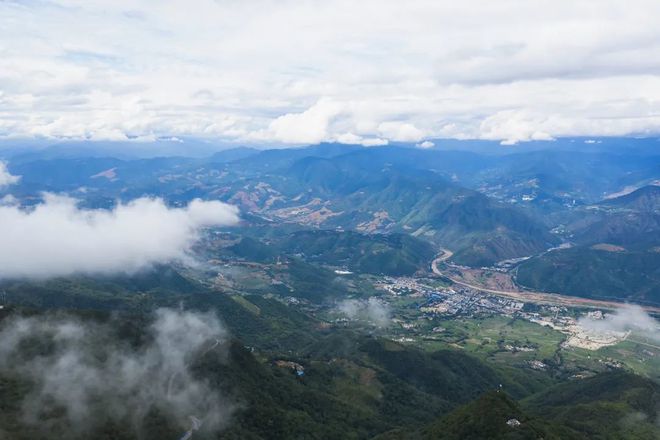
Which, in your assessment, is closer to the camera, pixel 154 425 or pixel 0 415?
pixel 0 415

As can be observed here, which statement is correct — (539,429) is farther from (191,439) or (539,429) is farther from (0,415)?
(0,415)

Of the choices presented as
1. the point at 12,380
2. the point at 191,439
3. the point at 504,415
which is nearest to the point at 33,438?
the point at 12,380

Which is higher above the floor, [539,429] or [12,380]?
[12,380]

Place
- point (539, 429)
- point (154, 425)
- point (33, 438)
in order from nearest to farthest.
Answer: point (33, 438) < point (539, 429) < point (154, 425)

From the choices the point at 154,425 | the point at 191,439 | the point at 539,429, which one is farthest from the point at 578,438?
the point at 154,425

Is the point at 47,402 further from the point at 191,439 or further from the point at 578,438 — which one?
the point at 578,438

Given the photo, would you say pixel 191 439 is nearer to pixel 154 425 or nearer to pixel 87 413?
pixel 154 425

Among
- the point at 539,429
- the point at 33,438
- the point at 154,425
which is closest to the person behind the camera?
the point at 33,438

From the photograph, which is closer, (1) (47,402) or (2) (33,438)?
(2) (33,438)
